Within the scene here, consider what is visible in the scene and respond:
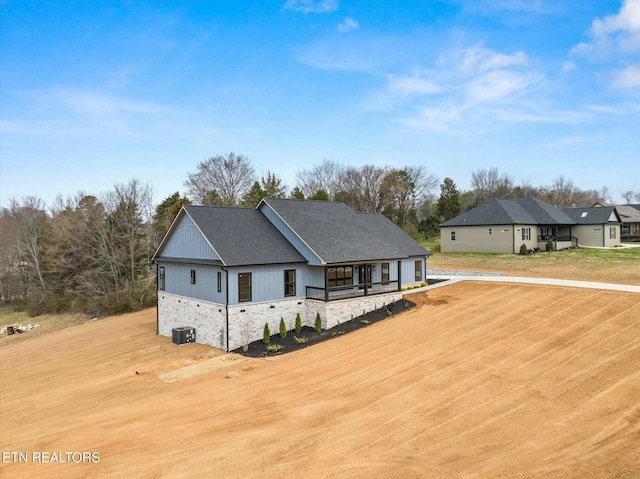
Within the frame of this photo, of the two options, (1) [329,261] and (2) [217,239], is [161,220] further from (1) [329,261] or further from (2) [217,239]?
(1) [329,261]

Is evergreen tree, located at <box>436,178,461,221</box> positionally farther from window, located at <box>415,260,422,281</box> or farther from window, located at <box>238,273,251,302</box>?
window, located at <box>238,273,251,302</box>

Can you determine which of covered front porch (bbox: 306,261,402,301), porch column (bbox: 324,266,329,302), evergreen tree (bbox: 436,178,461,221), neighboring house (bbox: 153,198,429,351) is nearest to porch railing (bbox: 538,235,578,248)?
evergreen tree (bbox: 436,178,461,221)

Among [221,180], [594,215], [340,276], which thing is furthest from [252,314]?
[594,215]

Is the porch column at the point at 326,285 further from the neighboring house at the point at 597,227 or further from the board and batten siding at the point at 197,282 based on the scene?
the neighboring house at the point at 597,227

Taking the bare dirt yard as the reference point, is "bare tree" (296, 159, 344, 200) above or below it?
above

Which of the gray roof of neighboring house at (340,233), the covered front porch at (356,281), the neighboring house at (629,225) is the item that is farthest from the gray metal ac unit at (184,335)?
the neighboring house at (629,225)

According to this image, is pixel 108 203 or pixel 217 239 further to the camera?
pixel 108 203

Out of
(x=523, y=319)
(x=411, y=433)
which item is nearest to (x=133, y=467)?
(x=411, y=433)
